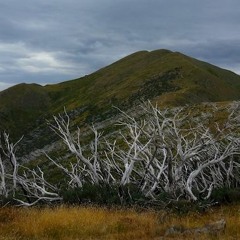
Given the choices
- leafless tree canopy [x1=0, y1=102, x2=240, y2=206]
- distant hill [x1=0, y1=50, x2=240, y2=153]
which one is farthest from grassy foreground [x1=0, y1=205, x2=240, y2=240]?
distant hill [x1=0, y1=50, x2=240, y2=153]

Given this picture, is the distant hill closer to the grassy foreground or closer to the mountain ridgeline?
the mountain ridgeline

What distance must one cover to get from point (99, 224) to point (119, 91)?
96720 millimetres

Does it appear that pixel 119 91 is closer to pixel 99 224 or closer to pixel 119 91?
pixel 119 91

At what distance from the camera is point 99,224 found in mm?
10133

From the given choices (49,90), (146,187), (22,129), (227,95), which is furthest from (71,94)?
(146,187)

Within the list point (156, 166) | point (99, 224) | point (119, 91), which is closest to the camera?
point (99, 224)

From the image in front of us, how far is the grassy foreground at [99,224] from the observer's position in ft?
30.6

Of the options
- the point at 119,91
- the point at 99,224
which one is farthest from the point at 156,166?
the point at 119,91

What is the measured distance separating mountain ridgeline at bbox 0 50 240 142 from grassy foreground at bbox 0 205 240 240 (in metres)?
57.8

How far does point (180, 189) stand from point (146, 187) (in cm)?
274

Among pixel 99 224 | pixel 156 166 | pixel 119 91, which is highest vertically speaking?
pixel 119 91

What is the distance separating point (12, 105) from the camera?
134 metres

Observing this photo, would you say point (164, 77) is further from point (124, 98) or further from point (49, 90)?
point (49, 90)

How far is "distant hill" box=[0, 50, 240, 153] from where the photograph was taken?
91438mm
